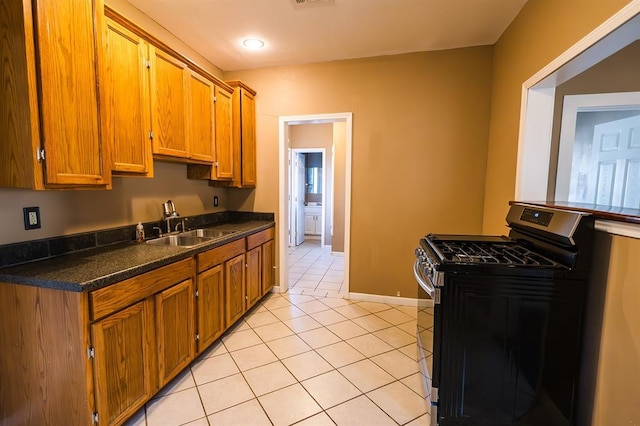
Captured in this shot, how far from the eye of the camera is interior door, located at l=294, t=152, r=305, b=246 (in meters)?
6.64

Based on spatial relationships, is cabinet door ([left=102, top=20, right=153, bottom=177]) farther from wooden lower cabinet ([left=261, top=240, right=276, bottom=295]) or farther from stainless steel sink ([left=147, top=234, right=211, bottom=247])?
wooden lower cabinet ([left=261, top=240, right=276, bottom=295])

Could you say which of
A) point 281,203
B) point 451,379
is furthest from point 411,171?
point 451,379

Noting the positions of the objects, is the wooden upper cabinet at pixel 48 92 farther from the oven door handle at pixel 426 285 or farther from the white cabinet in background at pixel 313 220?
the white cabinet in background at pixel 313 220

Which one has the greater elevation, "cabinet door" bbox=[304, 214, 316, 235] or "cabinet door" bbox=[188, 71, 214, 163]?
"cabinet door" bbox=[188, 71, 214, 163]

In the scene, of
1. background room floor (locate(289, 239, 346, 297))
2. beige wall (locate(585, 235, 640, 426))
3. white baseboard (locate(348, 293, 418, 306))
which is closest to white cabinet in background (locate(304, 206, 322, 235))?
background room floor (locate(289, 239, 346, 297))

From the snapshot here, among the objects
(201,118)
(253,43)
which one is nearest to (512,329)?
(201,118)

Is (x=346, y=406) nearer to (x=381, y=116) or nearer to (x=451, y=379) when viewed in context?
(x=451, y=379)

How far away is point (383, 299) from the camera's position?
3350 millimetres

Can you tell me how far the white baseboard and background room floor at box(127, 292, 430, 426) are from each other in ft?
0.93

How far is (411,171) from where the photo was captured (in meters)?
3.17

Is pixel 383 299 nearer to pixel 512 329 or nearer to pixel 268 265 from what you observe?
pixel 268 265

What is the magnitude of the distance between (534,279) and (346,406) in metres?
1.31

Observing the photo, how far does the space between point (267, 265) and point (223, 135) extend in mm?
1553

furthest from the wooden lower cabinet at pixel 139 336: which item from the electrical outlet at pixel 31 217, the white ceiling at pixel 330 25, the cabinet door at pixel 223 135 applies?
the white ceiling at pixel 330 25
